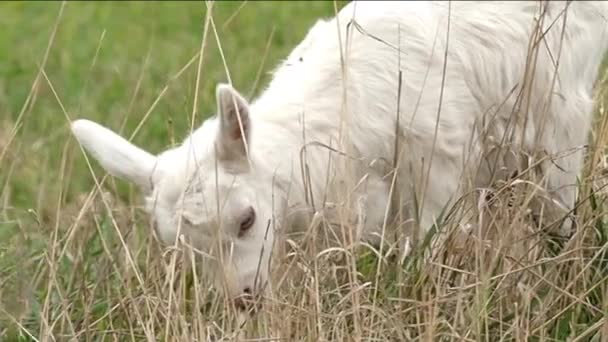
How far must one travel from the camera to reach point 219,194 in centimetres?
496

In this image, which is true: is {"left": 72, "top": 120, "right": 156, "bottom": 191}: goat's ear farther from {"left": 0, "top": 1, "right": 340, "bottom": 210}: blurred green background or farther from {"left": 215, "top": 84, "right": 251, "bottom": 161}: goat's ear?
{"left": 0, "top": 1, "right": 340, "bottom": 210}: blurred green background

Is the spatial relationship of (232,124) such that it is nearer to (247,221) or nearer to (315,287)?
(247,221)

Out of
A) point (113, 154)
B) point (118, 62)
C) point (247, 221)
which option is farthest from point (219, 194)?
point (118, 62)

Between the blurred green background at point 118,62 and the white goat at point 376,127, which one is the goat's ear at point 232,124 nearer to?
the white goat at point 376,127

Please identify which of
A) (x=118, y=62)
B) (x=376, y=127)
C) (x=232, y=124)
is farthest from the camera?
(x=118, y=62)

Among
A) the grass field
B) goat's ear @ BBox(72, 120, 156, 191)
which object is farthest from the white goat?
the grass field

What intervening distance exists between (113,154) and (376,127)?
923 millimetres

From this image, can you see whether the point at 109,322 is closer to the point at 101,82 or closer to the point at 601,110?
the point at 601,110

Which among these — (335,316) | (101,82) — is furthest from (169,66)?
(335,316)

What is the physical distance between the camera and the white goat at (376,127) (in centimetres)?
498

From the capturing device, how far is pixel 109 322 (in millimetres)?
5055

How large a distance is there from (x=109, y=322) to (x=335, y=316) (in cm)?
94

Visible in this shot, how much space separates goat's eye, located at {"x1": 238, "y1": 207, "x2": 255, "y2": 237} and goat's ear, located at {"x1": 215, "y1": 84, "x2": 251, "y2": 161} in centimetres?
19

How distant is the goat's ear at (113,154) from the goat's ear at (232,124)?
1.02 ft
